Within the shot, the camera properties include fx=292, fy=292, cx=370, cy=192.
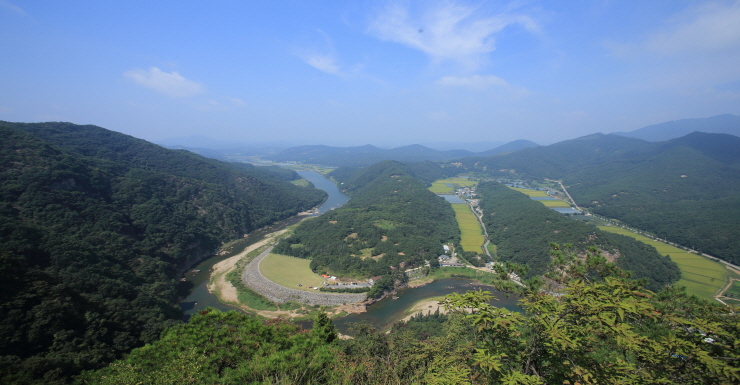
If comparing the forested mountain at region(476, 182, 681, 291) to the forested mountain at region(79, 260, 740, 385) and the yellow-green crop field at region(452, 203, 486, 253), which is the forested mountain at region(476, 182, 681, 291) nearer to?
the yellow-green crop field at region(452, 203, 486, 253)

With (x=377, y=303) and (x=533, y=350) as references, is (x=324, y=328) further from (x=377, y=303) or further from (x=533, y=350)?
(x=377, y=303)

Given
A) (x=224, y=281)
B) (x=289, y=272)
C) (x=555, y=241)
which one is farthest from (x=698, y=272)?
(x=224, y=281)

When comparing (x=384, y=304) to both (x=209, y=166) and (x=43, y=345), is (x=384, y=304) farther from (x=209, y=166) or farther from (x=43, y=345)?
(x=209, y=166)

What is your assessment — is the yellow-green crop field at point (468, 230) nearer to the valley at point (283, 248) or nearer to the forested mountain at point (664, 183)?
the valley at point (283, 248)

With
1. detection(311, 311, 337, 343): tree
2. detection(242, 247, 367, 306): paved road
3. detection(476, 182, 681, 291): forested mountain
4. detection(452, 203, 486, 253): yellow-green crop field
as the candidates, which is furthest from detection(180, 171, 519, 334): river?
detection(452, 203, 486, 253): yellow-green crop field

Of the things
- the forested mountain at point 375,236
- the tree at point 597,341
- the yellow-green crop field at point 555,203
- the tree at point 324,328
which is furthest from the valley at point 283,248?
the yellow-green crop field at point 555,203
